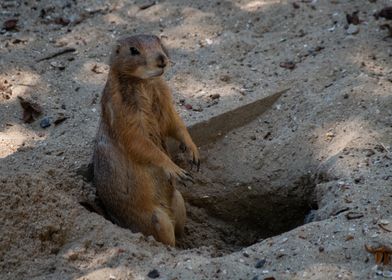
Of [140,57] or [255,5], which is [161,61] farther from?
[255,5]

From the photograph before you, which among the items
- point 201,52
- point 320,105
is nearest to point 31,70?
point 201,52

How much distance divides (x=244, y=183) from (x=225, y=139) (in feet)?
1.42

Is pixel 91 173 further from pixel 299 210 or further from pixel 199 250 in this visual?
pixel 299 210

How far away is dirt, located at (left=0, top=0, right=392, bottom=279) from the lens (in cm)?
460

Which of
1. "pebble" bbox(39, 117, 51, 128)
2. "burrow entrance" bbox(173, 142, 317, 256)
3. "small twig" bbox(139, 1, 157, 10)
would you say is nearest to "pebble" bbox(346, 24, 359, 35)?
"burrow entrance" bbox(173, 142, 317, 256)

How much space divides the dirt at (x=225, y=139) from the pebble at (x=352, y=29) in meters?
0.03

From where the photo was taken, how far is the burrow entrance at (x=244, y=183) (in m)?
5.86

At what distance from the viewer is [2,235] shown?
4.82 meters

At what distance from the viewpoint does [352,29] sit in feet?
22.2

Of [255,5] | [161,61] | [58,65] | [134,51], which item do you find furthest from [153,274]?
[255,5]

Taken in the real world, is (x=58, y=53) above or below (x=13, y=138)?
above

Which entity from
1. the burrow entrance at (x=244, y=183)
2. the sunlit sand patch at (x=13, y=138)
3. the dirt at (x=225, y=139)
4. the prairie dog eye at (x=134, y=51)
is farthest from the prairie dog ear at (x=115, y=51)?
the sunlit sand patch at (x=13, y=138)

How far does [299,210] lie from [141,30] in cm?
239

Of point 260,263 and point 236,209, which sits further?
point 236,209
